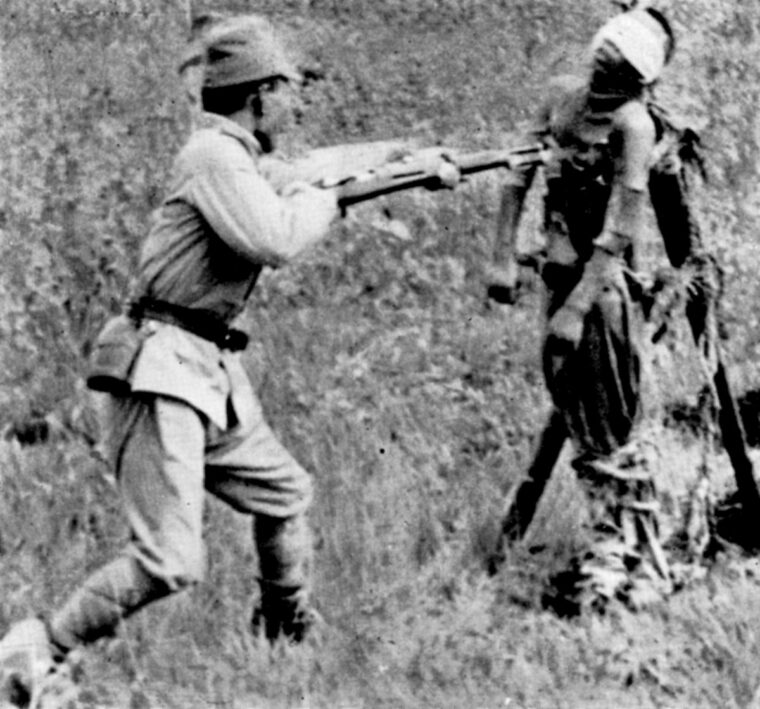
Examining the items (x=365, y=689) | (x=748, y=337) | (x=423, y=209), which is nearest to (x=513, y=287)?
(x=423, y=209)

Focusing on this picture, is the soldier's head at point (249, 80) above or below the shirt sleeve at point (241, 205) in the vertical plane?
above

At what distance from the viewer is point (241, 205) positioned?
15.7ft

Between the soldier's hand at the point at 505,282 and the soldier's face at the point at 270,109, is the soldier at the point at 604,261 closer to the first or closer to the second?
the soldier's hand at the point at 505,282

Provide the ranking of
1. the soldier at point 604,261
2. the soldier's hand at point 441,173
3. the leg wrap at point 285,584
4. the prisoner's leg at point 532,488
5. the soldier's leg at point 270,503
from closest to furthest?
1. the soldier's leg at point 270,503
2. the soldier's hand at point 441,173
3. the leg wrap at point 285,584
4. the soldier at point 604,261
5. the prisoner's leg at point 532,488

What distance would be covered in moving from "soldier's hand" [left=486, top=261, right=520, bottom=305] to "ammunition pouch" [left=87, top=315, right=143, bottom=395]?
1272mm

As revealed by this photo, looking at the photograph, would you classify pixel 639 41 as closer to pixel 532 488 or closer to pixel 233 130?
pixel 233 130

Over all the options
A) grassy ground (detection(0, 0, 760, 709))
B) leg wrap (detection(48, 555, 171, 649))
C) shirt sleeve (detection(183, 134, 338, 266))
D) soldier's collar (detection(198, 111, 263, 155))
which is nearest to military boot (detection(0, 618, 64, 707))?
leg wrap (detection(48, 555, 171, 649))

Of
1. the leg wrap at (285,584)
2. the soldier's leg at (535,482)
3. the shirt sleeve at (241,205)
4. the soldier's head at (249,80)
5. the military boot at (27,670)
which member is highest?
the soldier's head at (249,80)

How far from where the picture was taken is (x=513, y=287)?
5.65m

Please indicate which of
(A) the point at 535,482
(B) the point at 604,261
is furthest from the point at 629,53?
(A) the point at 535,482

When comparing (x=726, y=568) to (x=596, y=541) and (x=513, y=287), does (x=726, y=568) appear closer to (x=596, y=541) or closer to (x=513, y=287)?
(x=596, y=541)

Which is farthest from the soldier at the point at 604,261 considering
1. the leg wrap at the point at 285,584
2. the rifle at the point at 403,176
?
the leg wrap at the point at 285,584

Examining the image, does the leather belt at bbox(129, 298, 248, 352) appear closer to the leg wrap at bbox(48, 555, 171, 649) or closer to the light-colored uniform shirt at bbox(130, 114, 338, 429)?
the light-colored uniform shirt at bbox(130, 114, 338, 429)

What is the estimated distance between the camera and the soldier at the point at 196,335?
15.8ft
